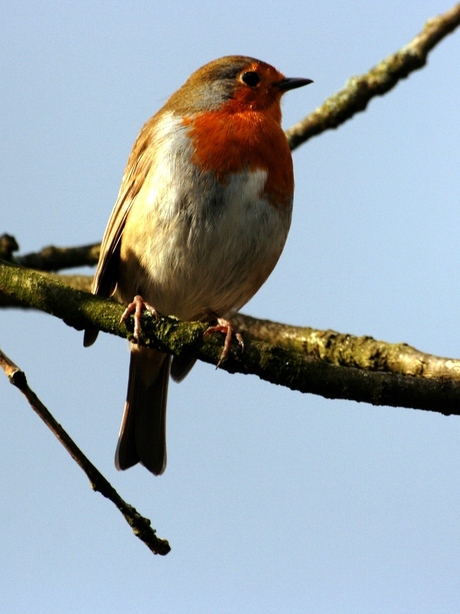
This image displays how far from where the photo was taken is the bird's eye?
521 centimetres

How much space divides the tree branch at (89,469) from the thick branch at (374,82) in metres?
3.10

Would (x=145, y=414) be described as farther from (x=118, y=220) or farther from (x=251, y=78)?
(x=251, y=78)

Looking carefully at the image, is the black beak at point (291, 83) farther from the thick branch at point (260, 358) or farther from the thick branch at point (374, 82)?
the thick branch at point (260, 358)

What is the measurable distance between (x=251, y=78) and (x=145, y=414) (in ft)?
7.02

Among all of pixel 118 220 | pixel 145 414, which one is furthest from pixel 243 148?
pixel 145 414

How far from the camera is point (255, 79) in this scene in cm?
525

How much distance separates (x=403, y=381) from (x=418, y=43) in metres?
2.71

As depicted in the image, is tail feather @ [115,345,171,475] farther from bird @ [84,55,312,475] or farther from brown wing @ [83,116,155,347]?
brown wing @ [83,116,155,347]

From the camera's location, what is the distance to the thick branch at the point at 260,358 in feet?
10.3

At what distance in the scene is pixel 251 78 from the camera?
5.24 m

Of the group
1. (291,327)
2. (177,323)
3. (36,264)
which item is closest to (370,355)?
(291,327)

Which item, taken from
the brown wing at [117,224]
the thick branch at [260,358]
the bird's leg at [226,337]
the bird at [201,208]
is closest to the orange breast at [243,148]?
the bird at [201,208]

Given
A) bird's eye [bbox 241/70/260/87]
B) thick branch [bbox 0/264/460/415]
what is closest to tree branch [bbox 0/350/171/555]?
thick branch [bbox 0/264/460/415]

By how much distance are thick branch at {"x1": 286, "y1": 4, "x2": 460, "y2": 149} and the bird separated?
0.30m
